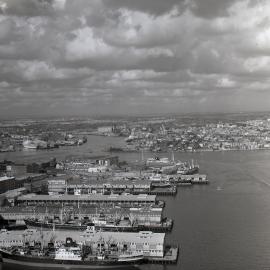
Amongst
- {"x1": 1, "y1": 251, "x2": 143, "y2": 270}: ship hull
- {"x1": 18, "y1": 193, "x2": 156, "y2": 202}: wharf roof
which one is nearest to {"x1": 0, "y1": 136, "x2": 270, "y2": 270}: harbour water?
{"x1": 1, "y1": 251, "x2": 143, "y2": 270}: ship hull

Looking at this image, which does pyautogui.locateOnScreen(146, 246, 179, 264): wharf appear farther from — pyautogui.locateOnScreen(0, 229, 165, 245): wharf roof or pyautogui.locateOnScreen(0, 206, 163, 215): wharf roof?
pyautogui.locateOnScreen(0, 206, 163, 215): wharf roof

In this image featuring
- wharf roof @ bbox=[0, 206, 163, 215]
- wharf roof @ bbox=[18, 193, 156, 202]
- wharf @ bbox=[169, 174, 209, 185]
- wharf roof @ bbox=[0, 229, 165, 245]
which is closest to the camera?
wharf roof @ bbox=[0, 229, 165, 245]

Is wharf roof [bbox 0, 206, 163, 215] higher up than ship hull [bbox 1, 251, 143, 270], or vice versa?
wharf roof [bbox 0, 206, 163, 215]

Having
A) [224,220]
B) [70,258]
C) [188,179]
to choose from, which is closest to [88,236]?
[70,258]

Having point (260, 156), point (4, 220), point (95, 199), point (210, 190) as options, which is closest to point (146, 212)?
point (95, 199)

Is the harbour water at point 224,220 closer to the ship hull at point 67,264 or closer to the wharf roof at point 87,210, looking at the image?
the ship hull at point 67,264

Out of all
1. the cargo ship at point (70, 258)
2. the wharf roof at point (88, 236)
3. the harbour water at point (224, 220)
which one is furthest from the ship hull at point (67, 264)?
the wharf roof at point (88, 236)
